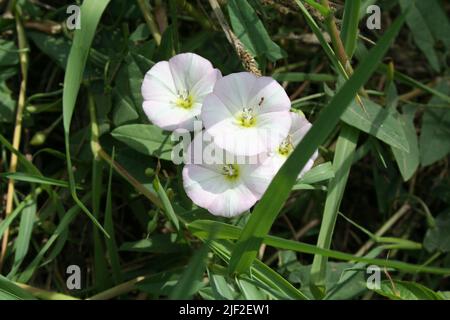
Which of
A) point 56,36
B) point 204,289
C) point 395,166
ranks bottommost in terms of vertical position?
point 204,289

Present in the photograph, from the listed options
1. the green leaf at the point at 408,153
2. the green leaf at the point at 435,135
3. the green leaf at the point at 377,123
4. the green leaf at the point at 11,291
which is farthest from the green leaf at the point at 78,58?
the green leaf at the point at 435,135

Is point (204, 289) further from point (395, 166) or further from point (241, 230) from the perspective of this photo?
point (395, 166)

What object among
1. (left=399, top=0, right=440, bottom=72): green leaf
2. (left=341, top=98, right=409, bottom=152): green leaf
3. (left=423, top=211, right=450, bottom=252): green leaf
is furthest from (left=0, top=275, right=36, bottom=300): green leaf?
(left=399, top=0, right=440, bottom=72): green leaf

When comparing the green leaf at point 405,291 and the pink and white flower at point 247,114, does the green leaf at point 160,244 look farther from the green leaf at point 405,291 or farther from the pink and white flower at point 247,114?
the green leaf at point 405,291

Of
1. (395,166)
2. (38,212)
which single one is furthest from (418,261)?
(38,212)

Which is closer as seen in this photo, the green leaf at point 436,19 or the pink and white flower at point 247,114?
the pink and white flower at point 247,114

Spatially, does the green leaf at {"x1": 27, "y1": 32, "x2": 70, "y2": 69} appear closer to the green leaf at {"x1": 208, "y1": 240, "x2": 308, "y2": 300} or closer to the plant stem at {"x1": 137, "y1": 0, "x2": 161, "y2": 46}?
the plant stem at {"x1": 137, "y1": 0, "x2": 161, "y2": 46}
